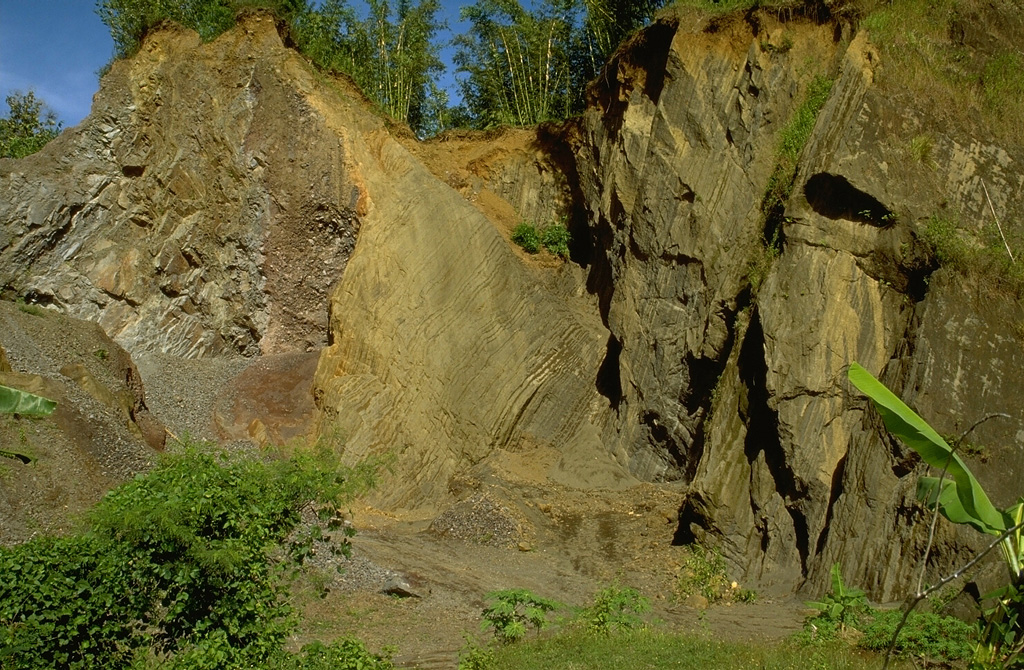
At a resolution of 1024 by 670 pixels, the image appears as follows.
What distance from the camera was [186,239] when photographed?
1933 centimetres

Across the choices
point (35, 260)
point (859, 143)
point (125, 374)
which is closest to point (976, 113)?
point (859, 143)

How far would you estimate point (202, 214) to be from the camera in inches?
765

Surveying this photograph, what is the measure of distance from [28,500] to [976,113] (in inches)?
515

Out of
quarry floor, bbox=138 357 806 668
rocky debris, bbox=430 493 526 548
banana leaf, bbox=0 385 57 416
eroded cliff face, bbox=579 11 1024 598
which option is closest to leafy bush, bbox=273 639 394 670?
quarry floor, bbox=138 357 806 668

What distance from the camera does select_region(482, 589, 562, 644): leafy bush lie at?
8.93 m

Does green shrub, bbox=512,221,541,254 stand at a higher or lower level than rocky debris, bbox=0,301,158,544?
higher

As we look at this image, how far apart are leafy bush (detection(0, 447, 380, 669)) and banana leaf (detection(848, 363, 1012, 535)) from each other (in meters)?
4.05

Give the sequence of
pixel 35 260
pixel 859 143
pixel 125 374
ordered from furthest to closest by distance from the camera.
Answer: pixel 35 260
pixel 125 374
pixel 859 143

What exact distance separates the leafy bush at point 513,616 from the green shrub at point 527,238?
11.3 meters

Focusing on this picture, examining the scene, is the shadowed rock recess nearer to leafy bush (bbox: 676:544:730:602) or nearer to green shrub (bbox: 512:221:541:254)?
leafy bush (bbox: 676:544:730:602)

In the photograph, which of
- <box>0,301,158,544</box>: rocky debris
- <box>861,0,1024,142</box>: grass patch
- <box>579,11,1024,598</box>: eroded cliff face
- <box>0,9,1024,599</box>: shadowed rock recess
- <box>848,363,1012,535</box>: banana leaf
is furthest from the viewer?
<box>861,0,1024,142</box>: grass patch

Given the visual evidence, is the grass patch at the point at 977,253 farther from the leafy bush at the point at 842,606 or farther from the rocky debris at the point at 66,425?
the rocky debris at the point at 66,425

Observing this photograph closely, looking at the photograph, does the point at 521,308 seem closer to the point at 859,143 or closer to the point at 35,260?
the point at 859,143

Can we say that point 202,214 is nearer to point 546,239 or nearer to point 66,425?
point 546,239
